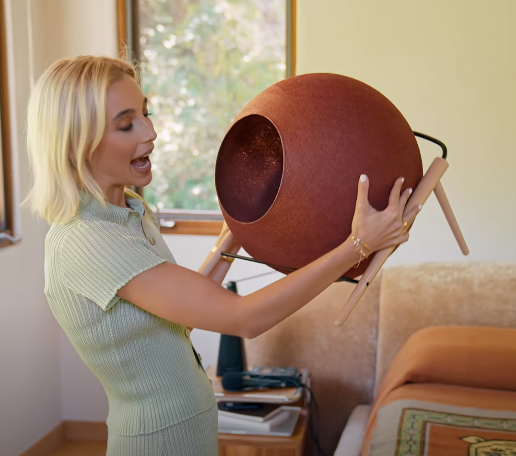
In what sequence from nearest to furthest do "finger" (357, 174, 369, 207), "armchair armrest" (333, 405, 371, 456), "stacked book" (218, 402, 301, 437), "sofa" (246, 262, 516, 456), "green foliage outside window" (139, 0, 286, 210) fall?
"finger" (357, 174, 369, 207), "armchair armrest" (333, 405, 371, 456), "stacked book" (218, 402, 301, 437), "sofa" (246, 262, 516, 456), "green foliage outside window" (139, 0, 286, 210)

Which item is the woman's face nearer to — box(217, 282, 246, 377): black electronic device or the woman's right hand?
the woman's right hand

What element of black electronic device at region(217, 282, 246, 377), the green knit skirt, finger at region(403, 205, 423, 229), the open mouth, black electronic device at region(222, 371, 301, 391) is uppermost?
the open mouth

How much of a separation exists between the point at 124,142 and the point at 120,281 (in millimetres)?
249

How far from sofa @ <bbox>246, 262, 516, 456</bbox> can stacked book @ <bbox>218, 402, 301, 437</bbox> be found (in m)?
0.33

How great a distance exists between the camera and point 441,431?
195 cm

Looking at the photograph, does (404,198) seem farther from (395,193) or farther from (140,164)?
(140,164)

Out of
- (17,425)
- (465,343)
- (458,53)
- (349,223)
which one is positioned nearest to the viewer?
(349,223)

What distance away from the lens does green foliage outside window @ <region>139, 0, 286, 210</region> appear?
2.86m

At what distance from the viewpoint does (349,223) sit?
3.37ft

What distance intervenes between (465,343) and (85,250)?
146 centimetres

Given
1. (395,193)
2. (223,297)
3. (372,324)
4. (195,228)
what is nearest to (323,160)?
(395,193)

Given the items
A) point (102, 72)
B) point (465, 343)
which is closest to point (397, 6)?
point (465, 343)

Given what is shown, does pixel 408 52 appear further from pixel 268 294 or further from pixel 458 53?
pixel 268 294

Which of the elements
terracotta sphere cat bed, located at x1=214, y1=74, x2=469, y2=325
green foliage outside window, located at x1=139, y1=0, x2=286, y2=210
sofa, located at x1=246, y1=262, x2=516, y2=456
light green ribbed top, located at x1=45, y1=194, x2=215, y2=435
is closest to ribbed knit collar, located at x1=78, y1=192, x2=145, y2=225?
light green ribbed top, located at x1=45, y1=194, x2=215, y2=435
